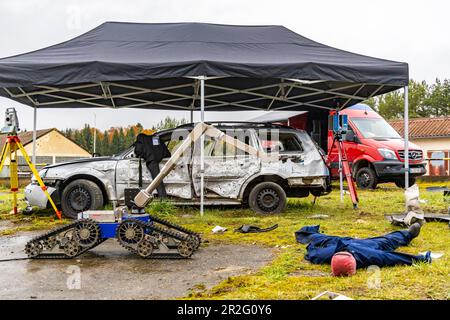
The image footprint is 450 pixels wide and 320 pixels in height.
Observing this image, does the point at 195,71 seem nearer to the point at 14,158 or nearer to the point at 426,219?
the point at 14,158

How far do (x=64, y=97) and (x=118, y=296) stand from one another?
8453 mm

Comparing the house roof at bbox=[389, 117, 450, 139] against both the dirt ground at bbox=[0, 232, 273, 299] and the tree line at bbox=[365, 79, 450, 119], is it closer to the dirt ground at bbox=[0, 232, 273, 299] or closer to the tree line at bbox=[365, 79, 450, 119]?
the tree line at bbox=[365, 79, 450, 119]

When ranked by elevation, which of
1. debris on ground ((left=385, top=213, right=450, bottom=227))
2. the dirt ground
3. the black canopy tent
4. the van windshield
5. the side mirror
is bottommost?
the dirt ground

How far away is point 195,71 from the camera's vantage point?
8.41 metres

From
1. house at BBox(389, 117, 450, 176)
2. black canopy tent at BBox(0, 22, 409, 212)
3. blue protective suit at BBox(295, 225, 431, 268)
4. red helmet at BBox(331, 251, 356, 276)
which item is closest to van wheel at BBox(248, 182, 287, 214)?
black canopy tent at BBox(0, 22, 409, 212)

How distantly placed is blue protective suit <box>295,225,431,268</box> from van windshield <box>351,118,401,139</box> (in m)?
9.34

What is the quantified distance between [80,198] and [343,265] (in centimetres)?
575

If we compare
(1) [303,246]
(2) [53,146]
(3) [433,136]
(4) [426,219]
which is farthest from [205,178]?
(2) [53,146]

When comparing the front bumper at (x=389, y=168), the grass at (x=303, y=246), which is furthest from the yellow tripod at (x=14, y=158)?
the front bumper at (x=389, y=168)

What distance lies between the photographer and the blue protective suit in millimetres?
4844

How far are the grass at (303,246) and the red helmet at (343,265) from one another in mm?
85

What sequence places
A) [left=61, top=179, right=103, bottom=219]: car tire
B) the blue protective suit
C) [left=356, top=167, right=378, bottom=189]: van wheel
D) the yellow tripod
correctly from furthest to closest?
[left=356, top=167, right=378, bottom=189]: van wheel, [left=61, top=179, right=103, bottom=219]: car tire, the yellow tripod, the blue protective suit

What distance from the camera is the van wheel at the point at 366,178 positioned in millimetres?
14406
